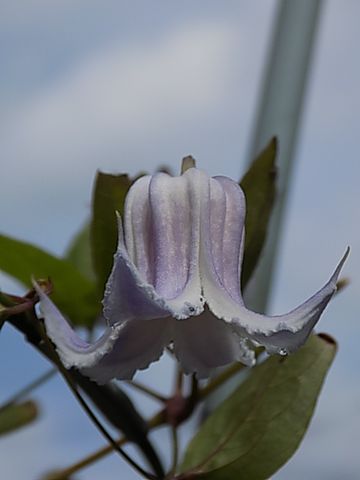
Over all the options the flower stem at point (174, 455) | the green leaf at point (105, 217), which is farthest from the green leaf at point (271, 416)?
the green leaf at point (105, 217)

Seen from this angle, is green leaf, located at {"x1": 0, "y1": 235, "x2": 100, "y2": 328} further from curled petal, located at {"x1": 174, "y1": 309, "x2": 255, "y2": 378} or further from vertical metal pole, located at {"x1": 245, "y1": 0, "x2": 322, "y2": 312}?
curled petal, located at {"x1": 174, "y1": 309, "x2": 255, "y2": 378}

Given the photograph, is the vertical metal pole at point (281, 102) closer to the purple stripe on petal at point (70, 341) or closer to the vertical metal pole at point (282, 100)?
the vertical metal pole at point (282, 100)

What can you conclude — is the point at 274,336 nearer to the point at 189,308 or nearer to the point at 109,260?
the point at 189,308

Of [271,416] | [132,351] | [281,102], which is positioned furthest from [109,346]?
[281,102]

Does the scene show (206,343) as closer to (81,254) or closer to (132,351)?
(132,351)

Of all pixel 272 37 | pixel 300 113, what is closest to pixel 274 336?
pixel 300 113

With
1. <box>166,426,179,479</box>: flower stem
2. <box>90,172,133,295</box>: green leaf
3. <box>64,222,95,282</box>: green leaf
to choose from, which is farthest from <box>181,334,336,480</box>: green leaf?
<box>64,222,95,282</box>: green leaf
